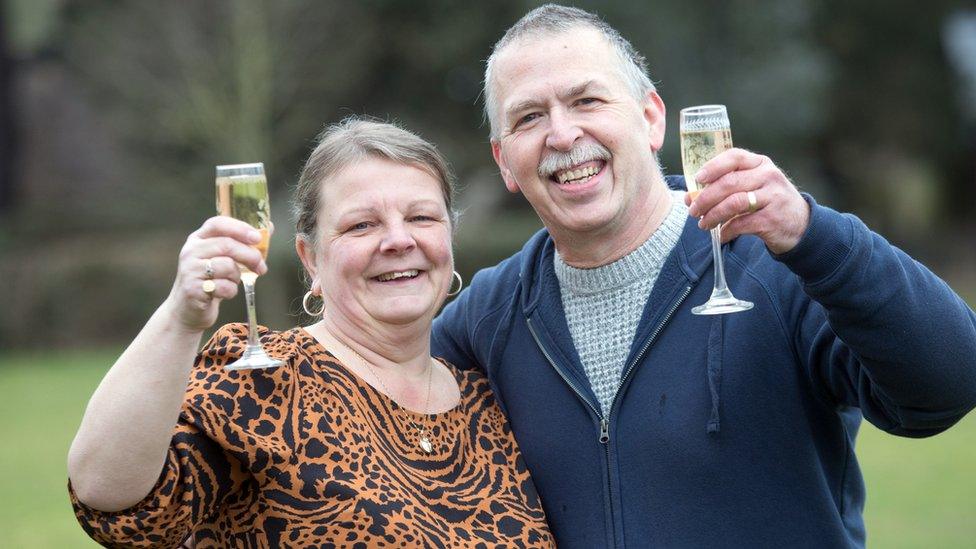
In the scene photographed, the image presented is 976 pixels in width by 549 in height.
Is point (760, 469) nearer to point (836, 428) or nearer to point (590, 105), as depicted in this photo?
point (836, 428)

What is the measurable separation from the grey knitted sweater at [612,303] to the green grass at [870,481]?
5.54m

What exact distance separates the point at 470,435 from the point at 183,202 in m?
20.2

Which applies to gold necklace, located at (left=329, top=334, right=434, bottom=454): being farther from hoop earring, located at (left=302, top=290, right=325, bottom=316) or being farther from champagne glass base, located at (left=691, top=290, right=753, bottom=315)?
champagne glass base, located at (left=691, top=290, right=753, bottom=315)

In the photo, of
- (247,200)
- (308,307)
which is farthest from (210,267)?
(308,307)

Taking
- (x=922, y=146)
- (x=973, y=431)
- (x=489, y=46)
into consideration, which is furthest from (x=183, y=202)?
(x=922, y=146)

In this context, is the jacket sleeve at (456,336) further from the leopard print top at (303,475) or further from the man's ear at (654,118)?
the man's ear at (654,118)

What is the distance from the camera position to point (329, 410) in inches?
141

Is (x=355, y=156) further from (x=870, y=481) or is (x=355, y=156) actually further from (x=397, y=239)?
(x=870, y=481)

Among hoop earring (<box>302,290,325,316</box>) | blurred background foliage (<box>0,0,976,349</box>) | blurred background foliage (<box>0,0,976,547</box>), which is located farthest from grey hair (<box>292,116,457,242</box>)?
blurred background foliage (<box>0,0,976,349</box>)

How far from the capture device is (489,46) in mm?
22328

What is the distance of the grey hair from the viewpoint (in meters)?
3.94

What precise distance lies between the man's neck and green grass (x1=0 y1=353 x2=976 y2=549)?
219 inches

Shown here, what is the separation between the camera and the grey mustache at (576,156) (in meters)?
4.06

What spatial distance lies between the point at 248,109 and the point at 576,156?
18867mm
